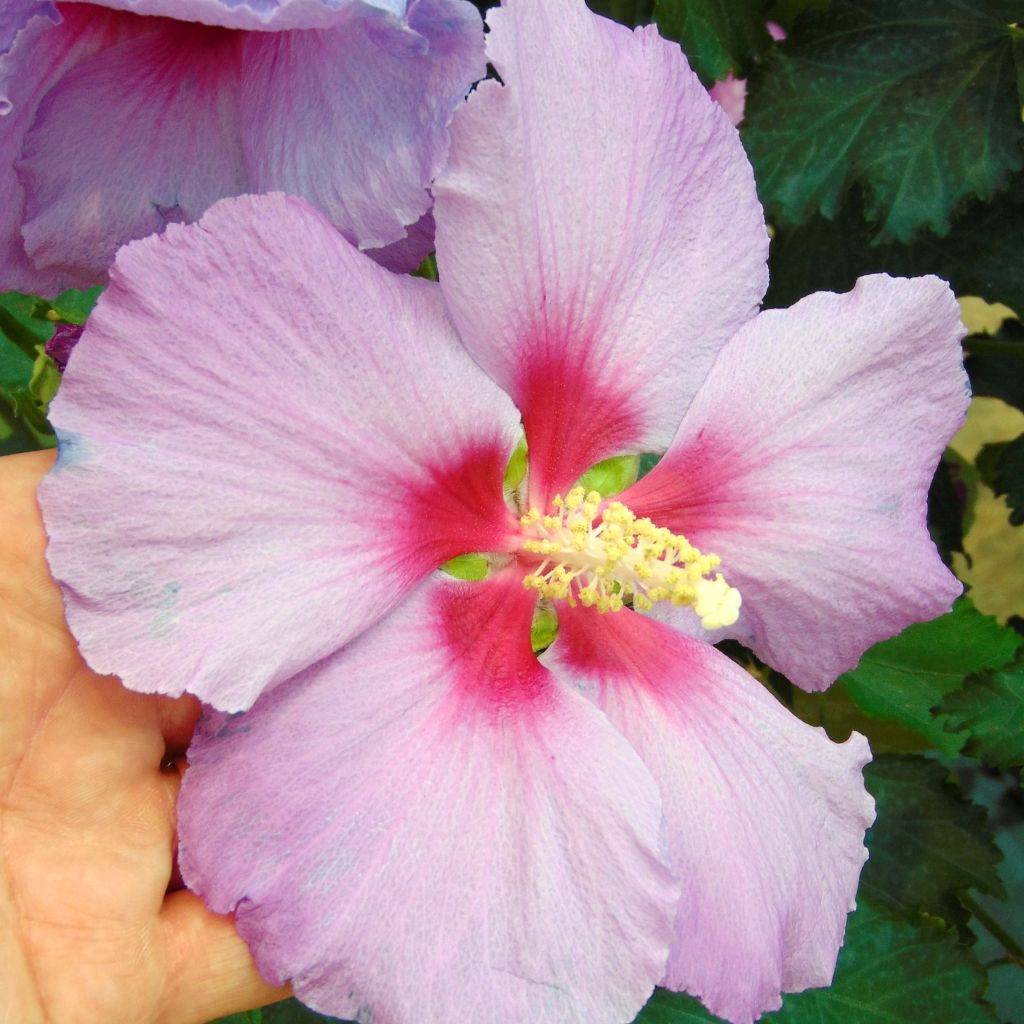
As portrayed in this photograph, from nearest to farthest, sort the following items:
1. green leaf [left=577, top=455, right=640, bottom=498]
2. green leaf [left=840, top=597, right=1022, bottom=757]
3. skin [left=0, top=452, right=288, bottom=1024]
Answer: skin [left=0, top=452, right=288, bottom=1024]
green leaf [left=577, top=455, right=640, bottom=498]
green leaf [left=840, top=597, right=1022, bottom=757]

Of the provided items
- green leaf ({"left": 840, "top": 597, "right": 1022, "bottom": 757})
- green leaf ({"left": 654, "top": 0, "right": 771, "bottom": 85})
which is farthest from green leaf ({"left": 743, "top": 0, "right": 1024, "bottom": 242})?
green leaf ({"left": 840, "top": 597, "right": 1022, "bottom": 757})

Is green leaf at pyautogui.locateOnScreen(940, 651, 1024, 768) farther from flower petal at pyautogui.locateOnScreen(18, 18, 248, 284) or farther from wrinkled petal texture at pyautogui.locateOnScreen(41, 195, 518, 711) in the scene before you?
flower petal at pyautogui.locateOnScreen(18, 18, 248, 284)

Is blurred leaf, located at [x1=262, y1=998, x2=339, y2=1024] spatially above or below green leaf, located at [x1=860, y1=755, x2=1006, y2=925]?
above

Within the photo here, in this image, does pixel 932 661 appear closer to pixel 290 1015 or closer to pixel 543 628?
A: pixel 543 628

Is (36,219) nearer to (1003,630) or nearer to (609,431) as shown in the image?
(609,431)

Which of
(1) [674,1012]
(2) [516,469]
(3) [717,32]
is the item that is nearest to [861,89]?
(3) [717,32]

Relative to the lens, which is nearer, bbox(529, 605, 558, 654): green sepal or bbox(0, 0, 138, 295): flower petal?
bbox(0, 0, 138, 295): flower petal

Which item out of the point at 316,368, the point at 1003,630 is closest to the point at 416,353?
the point at 316,368
